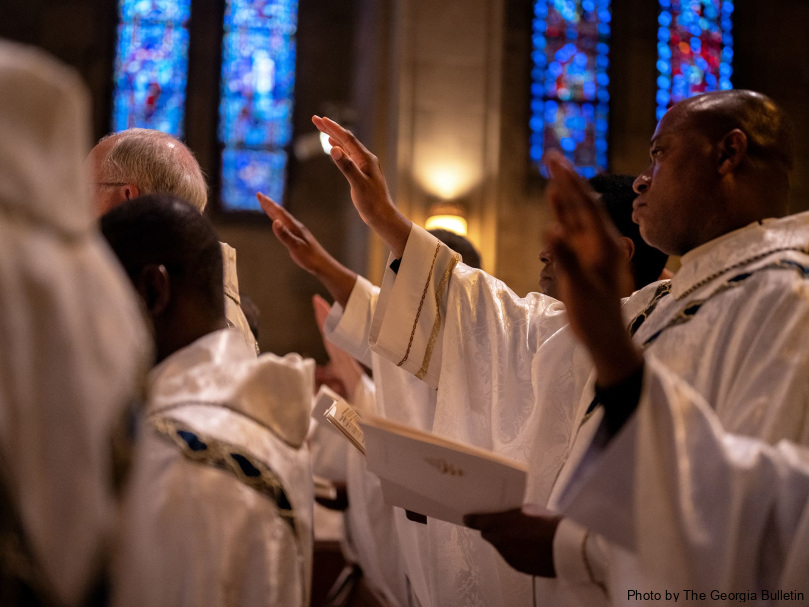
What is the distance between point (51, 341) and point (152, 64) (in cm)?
937

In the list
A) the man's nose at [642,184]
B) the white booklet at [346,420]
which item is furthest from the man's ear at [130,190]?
the man's nose at [642,184]

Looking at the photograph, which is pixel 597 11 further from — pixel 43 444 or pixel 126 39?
pixel 43 444

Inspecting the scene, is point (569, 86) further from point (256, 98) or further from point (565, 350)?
point (565, 350)

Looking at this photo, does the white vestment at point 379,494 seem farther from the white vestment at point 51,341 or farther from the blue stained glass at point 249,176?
the blue stained glass at point 249,176

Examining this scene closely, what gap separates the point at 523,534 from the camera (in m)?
1.98

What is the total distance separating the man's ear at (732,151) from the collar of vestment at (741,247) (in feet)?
0.56

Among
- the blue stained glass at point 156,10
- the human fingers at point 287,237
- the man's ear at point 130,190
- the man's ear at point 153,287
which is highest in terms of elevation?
the blue stained glass at point 156,10

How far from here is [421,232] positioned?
2961mm

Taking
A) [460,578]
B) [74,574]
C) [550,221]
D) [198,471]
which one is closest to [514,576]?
[460,578]

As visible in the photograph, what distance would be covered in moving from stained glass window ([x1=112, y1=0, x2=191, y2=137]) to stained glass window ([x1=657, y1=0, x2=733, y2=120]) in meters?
5.62

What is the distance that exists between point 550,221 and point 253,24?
419 cm

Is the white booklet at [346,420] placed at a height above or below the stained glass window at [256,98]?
below

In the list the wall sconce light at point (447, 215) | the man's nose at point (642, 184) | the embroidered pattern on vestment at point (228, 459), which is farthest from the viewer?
the wall sconce light at point (447, 215)

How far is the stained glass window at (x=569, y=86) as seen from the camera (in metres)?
9.63
